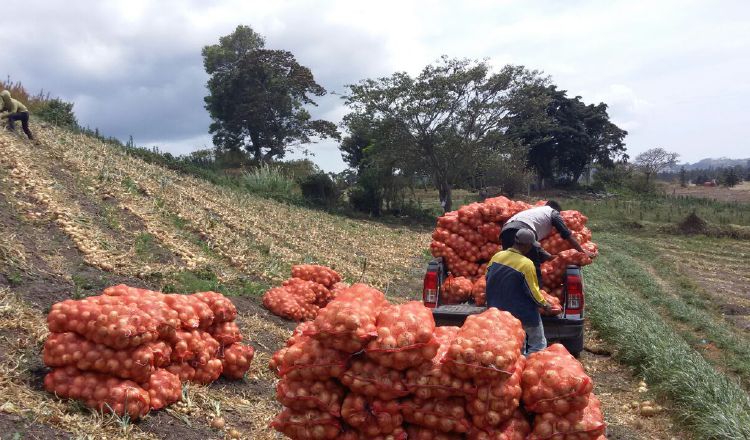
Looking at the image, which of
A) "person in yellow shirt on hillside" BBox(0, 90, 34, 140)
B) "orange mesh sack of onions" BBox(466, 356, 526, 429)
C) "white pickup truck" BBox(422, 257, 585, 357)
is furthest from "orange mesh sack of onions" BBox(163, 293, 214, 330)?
"person in yellow shirt on hillside" BBox(0, 90, 34, 140)

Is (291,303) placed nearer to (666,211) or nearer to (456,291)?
(456,291)

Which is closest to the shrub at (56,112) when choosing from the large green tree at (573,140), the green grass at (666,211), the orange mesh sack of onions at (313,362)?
the orange mesh sack of onions at (313,362)

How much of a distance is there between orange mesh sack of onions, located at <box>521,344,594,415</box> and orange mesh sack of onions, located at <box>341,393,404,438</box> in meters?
0.69

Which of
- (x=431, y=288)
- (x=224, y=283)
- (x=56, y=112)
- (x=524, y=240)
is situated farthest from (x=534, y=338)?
(x=56, y=112)

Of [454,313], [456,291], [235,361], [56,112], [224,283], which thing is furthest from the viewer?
[56,112]

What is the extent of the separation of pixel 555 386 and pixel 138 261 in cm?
621

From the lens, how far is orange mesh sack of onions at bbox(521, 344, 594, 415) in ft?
9.55

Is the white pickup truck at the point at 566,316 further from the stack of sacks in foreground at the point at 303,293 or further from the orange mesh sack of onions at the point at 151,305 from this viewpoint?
the orange mesh sack of onions at the point at 151,305

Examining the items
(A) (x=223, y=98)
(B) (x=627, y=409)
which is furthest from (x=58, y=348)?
(A) (x=223, y=98)

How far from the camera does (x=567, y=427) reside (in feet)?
9.61

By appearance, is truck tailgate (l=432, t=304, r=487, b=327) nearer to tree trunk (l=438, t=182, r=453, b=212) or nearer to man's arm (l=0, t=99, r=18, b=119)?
man's arm (l=0, t=99, r=18, b=119)

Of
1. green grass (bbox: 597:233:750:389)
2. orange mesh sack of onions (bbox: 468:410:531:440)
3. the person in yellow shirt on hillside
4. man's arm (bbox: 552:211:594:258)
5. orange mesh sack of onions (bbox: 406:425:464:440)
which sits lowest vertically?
green grass (bbox: 597:233:750:389)

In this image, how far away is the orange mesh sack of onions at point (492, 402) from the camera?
2.92m

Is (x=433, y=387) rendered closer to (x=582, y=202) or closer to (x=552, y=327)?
(x=552, y=327)
